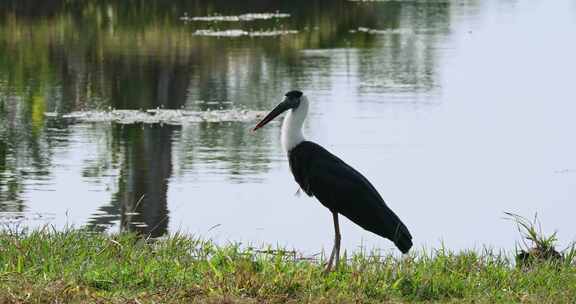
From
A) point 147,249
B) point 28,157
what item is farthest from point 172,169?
point 147,249

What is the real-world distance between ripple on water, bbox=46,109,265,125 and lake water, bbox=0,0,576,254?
0.06 m

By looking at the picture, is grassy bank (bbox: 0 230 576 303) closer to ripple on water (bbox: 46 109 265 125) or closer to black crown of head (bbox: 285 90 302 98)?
black crown of head (bbox: 285 90 302 98)

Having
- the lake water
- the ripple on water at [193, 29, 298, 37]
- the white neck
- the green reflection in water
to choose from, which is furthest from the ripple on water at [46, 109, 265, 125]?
the ripple on water at [193, 29, 298, 37]

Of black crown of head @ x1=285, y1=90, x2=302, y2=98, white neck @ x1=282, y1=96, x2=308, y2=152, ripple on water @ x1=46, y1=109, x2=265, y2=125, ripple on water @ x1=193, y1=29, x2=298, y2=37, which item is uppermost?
black crown of head @ x1=285, y1=90, x2=302, y2=98

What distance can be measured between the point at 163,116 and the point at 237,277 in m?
11.2

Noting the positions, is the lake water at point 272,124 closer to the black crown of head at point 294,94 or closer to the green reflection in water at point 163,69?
the green reflection in water at point 163,69

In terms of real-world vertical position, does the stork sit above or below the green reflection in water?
above

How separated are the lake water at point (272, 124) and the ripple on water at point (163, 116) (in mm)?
A: 62

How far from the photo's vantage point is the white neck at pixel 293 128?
8078 mm

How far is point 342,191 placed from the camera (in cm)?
780

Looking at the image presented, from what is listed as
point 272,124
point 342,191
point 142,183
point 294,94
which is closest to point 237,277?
point 342,191

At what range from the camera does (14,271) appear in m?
7.09

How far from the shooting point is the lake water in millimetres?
12125

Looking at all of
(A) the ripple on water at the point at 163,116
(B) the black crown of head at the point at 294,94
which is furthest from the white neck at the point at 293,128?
(A) the ripple on water at the point at 163,116
